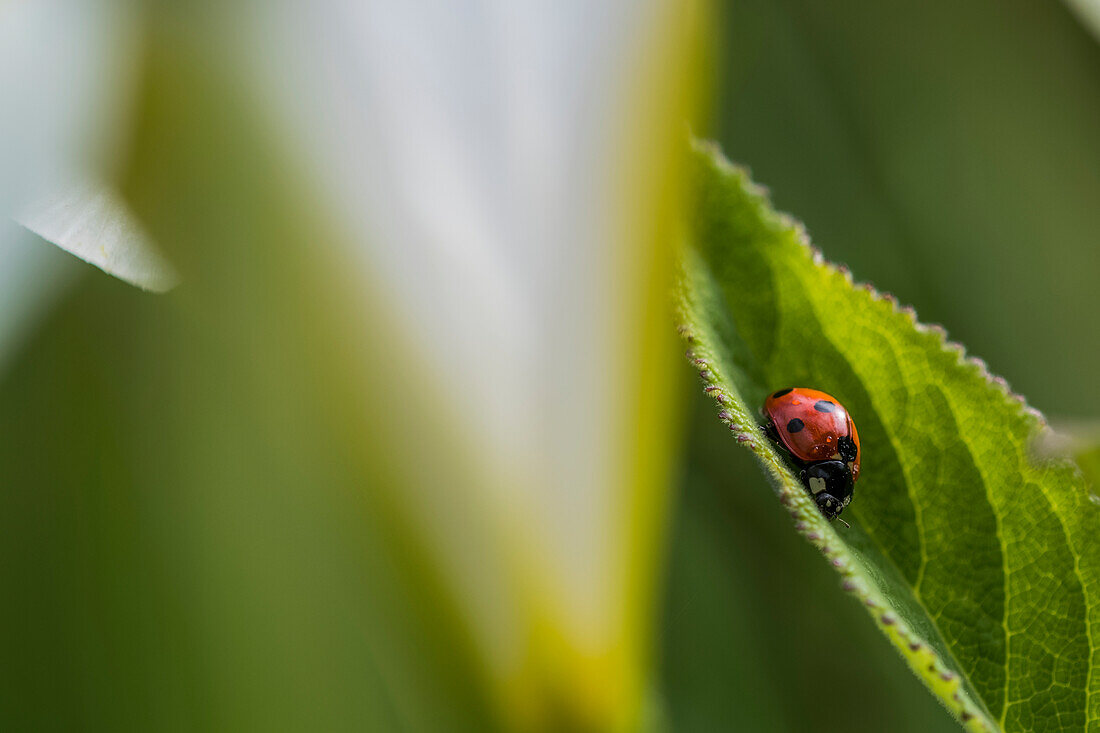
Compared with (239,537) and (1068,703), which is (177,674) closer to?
(239,537)

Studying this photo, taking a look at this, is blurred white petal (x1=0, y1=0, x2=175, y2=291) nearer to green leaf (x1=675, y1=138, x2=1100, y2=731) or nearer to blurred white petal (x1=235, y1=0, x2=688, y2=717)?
blurred white petal (x1=235, y1=0, x2=688, y2=717)

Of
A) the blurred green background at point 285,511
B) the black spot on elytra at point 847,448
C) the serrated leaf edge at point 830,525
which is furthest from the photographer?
the blurred green background at point 285,511

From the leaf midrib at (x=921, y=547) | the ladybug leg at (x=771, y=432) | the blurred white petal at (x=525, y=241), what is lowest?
the leaf midrib at (x=921, y=547)

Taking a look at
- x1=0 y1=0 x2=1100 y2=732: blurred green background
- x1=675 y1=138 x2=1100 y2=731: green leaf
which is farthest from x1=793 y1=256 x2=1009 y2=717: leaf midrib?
x1=0 y1=0 x2=1100 y2=732: blurred green background

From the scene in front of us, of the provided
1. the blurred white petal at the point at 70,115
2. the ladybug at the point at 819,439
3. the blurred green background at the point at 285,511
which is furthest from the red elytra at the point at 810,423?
the blurred white petal at the point at 70,115

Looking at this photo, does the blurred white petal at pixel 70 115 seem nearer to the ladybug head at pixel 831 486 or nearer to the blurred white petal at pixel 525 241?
the blurred white petal at pixel 525 241

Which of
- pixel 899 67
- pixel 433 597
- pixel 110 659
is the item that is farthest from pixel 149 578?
pixel 899 67
